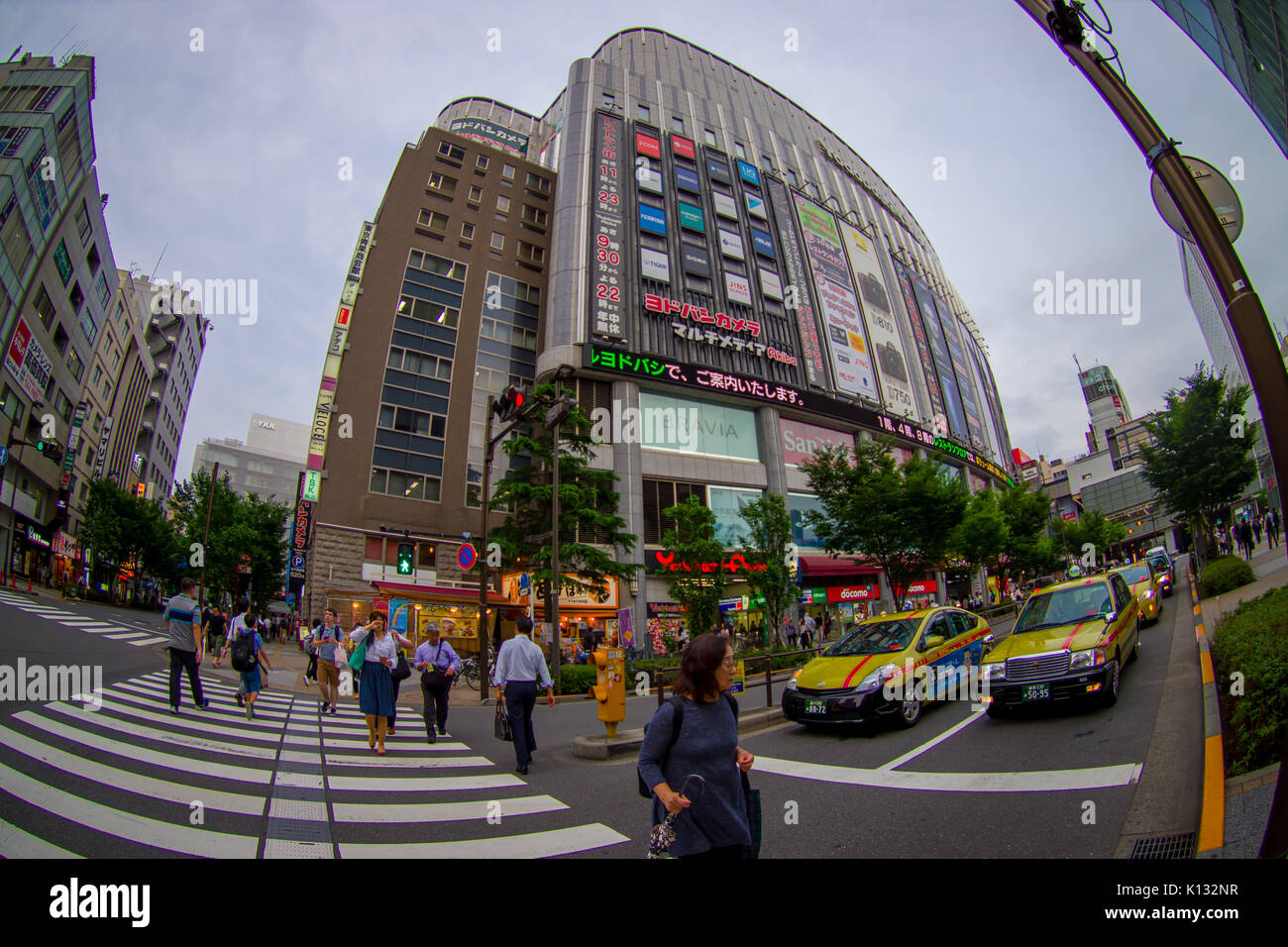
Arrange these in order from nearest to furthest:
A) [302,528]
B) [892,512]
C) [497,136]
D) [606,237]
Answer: [892,512]
[606,237]
[302,528]
[497,136]

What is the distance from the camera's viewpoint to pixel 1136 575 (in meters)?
15.8

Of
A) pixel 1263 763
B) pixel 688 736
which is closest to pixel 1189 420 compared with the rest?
pixel 1263 763

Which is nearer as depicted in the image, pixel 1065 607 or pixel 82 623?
pixel 1065 607

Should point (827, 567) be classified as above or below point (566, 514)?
below

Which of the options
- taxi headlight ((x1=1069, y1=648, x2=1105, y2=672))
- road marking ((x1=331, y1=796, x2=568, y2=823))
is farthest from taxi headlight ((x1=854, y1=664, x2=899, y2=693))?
road marking ((x1=331, y1=796, x2=568, y2=823))

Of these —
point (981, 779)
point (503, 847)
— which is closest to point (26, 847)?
point (503, 847)

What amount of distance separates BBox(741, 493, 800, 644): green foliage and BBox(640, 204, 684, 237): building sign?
22727 mm

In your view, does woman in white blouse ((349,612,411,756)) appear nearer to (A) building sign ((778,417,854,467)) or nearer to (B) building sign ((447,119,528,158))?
(A) building sign ((778,417,854,467))

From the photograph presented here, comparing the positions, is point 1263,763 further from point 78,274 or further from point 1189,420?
point 78,274

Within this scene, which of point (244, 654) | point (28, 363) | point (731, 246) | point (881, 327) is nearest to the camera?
point (244, 654)

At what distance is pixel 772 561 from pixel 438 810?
62.6 ft

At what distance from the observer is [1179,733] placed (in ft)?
18.7

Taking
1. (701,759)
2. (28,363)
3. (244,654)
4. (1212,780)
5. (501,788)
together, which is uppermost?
(28,363)
